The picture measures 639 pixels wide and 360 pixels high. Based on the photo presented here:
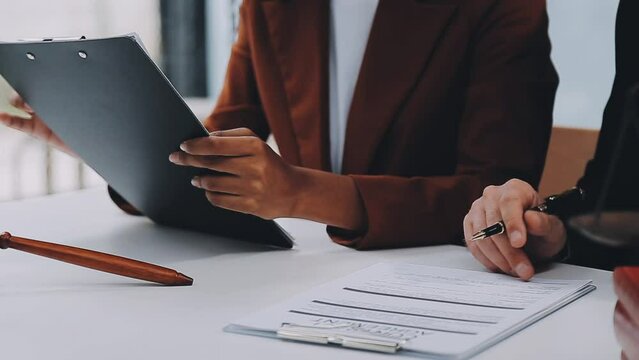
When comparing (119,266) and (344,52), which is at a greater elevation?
(344,52)

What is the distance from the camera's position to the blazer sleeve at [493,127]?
1.15 m

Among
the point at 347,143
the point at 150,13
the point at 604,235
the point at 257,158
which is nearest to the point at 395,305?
the point at 257,158

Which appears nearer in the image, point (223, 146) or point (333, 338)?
point (333, 338)

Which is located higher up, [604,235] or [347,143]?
[347,143]

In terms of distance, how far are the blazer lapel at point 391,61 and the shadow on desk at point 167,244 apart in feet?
1.17

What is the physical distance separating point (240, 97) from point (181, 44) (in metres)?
1.73

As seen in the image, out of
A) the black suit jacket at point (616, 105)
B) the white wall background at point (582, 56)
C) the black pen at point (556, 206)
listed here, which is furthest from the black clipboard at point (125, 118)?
the white wall background at point (582, 56)

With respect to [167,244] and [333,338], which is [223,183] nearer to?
[167,244]

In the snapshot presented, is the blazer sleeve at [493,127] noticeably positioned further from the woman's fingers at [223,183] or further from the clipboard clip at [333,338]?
the clipboard clip at [333,338]

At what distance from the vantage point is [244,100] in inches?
62.5

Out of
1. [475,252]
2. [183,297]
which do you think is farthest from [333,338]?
[475,252]

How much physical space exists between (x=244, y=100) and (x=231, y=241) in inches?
20.7

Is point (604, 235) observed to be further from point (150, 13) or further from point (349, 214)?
point (150, 13)

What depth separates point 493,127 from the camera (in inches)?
49.8
